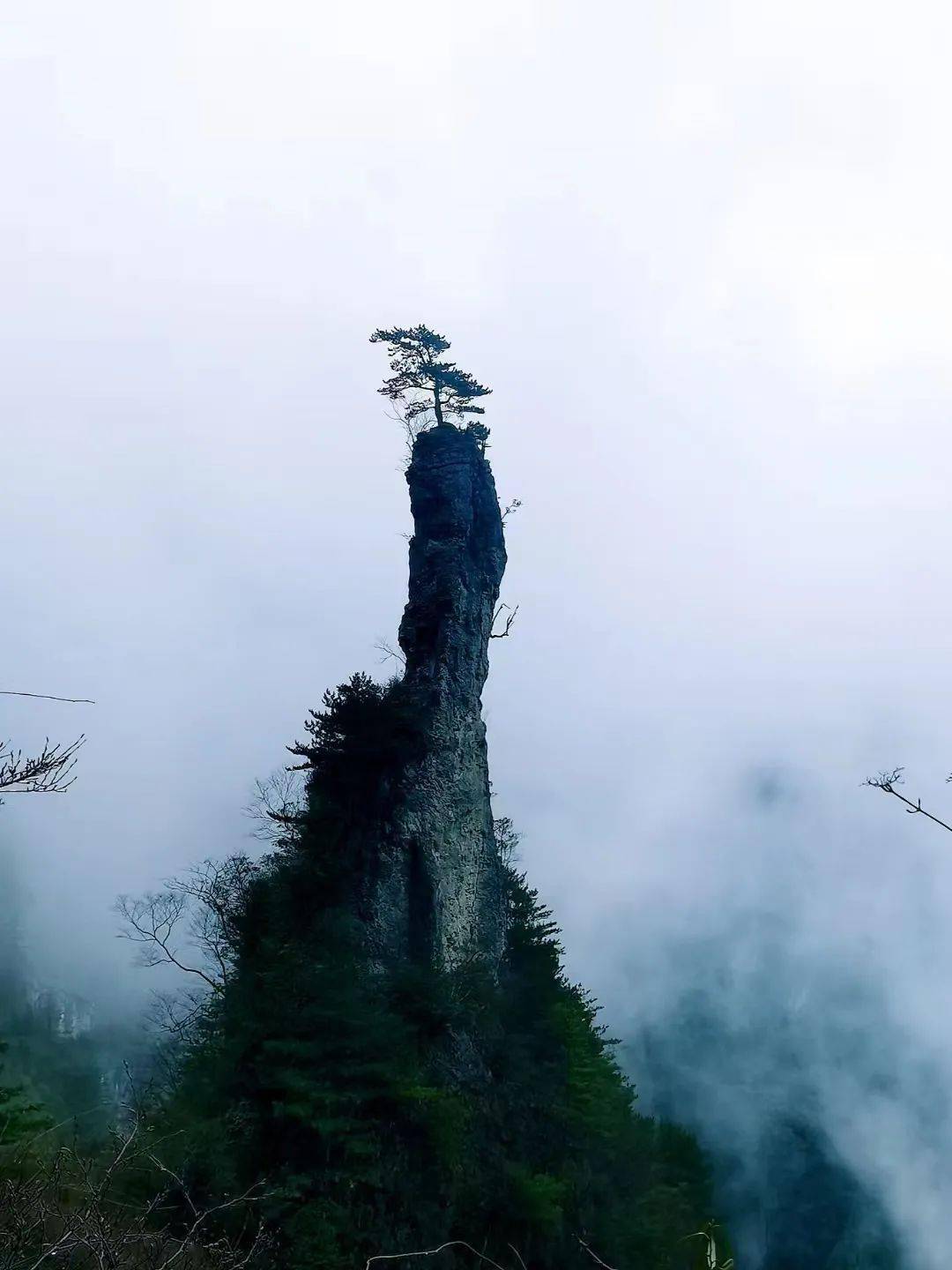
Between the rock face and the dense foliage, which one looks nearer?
the dense foliage

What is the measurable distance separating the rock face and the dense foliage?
2.87 feet

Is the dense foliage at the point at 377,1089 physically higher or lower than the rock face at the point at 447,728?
lower

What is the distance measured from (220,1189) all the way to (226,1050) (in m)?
2.95

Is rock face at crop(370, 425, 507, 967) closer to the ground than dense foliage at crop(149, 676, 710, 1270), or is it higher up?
higher up

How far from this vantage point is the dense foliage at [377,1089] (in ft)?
54.0

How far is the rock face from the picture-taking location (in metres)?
22.7

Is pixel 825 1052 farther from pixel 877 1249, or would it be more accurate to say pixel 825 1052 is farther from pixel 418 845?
pixel 418 845

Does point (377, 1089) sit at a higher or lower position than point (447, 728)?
lower

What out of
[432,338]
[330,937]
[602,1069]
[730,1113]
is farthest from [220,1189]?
[730,1113]

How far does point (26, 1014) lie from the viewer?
222ft

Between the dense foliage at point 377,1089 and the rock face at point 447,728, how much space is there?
2.87 ft

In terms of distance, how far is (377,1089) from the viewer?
57.7ft

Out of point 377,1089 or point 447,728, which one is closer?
point 377,1089

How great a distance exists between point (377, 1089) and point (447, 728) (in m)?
9.89
